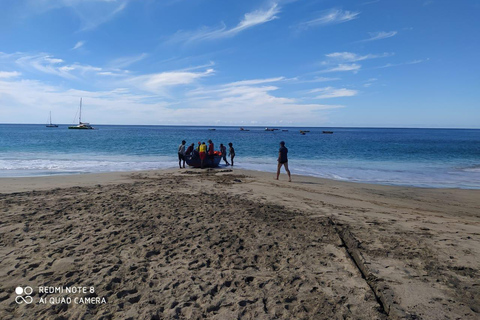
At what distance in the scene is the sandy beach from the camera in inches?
142

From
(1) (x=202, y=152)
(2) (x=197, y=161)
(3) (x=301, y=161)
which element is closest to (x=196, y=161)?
(2) (x=197, y=161)

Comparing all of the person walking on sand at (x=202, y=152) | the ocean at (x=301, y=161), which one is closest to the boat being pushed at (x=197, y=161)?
the person walking on sand at (x=202, y=152)

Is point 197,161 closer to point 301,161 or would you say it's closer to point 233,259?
point 301,161

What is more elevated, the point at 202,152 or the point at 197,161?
the point at 202,152

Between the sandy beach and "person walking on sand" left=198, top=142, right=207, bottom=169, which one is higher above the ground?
"person walking on sand" left=198, top=142, right=207, bottom=169

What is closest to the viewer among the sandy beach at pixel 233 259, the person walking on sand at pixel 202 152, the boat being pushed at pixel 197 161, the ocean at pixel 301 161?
the sandy beach at pixel 233 259

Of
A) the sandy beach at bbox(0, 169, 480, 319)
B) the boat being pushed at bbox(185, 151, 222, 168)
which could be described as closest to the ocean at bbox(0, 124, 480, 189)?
the boat being pushed at bbox(185, 151, 222, 168)

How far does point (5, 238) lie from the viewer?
215 inches

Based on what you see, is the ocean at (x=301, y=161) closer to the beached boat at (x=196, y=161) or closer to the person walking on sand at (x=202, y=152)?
the beached boat at (x=196, y=161)

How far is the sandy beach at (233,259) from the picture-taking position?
3.62 meters

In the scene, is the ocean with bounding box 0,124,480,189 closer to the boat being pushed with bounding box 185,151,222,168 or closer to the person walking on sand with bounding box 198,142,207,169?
the boat being pushed with bounding box 185,151,222,168

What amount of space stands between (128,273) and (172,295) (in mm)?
924

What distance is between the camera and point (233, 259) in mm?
4891

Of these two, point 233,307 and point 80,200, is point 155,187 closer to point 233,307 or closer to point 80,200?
point 80,200
